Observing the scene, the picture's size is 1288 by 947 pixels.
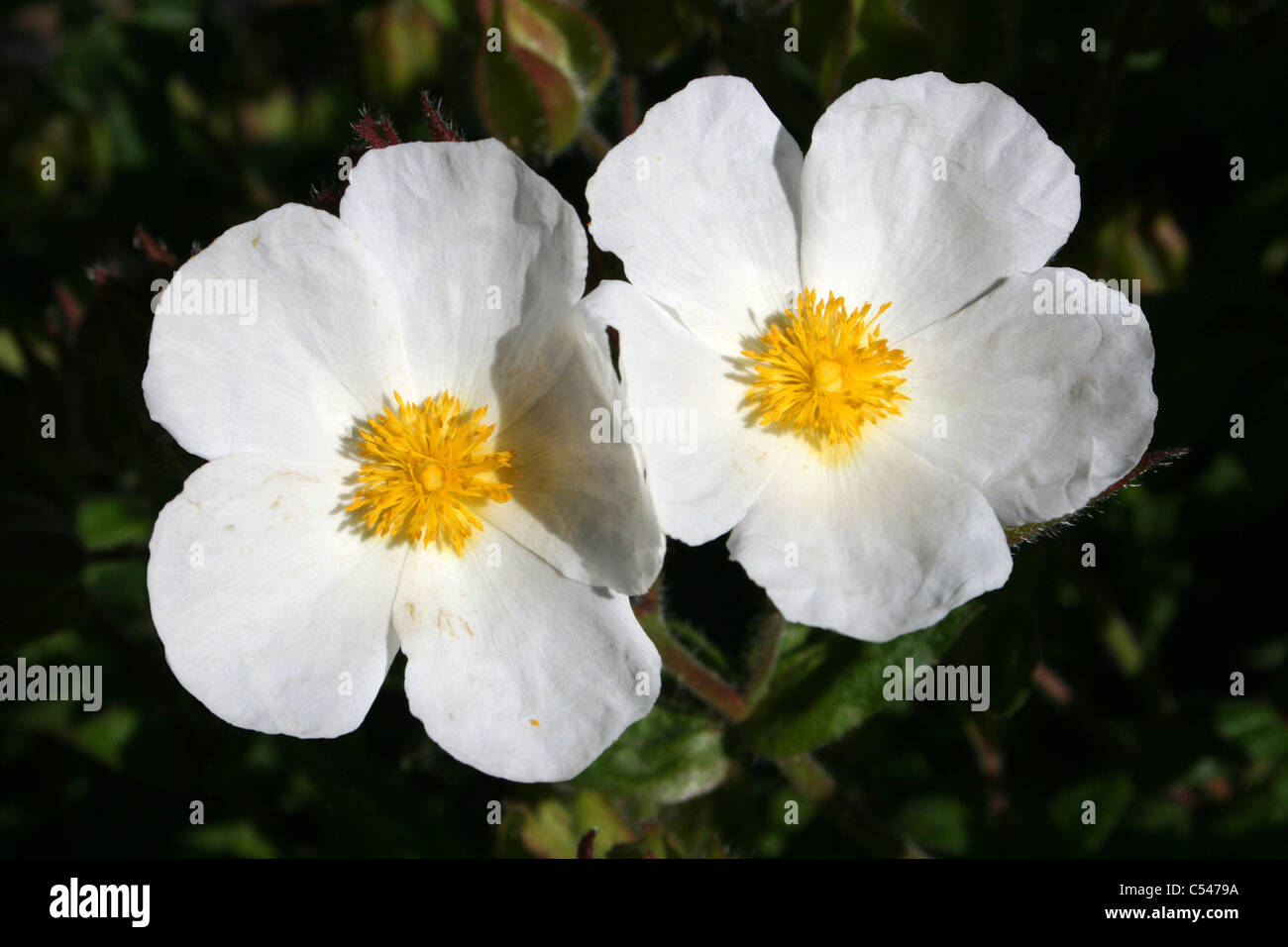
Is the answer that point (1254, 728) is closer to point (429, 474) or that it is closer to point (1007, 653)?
point (1007, 653)

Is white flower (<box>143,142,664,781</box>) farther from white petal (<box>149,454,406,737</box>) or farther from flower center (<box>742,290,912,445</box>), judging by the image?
flower center (<box>742,290,912,445</box>)

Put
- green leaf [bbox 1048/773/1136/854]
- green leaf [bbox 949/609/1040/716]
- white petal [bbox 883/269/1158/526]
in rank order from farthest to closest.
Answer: green leaf [bbox 1048/773/1136/854] < green leaf [bbox 949/609/1040/716] < white petal [bbox 883/269/1158/526]

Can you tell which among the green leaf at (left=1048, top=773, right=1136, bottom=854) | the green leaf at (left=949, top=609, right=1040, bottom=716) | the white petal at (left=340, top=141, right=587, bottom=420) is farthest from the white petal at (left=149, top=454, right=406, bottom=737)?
the green leaf at (left=1048, top=773, right=1136, bottom=854)

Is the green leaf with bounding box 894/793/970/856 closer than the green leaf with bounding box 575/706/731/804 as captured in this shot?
No

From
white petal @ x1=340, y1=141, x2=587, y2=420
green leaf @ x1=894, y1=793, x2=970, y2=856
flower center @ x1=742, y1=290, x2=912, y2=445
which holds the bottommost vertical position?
green leaf @ x1=894, y1=793, x2=970, y2=856

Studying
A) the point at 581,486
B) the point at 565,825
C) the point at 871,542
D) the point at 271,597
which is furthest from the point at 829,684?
the point at 271,597

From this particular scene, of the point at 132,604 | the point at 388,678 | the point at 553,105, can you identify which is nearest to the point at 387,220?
the point at 553,105

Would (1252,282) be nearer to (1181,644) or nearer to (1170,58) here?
(1170,58)
